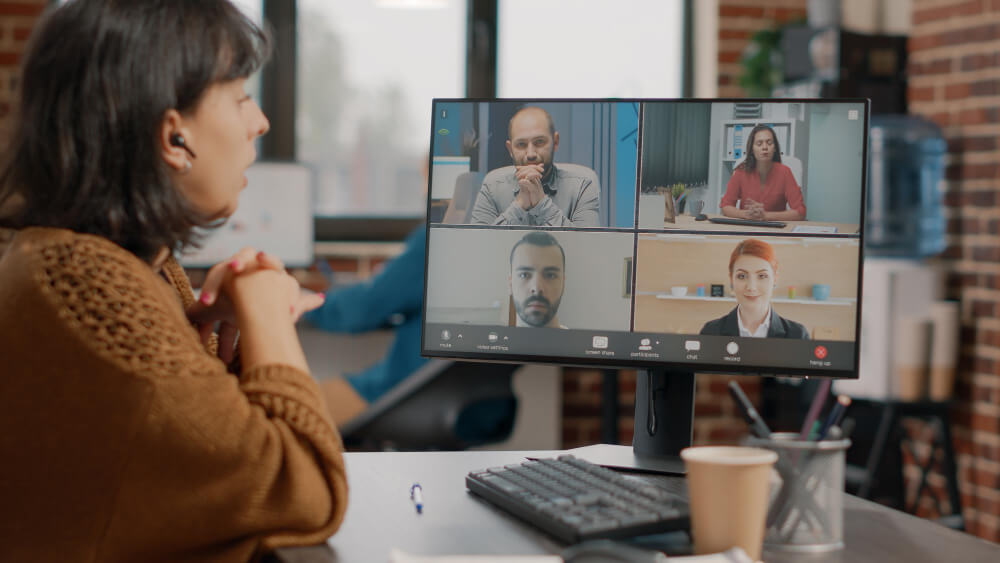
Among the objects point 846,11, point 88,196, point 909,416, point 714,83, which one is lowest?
point 909,416

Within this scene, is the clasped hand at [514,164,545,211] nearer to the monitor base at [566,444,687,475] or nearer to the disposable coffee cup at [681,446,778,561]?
the monitor base at [566,444,687,475]

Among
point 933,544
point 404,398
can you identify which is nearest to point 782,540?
point 933,544

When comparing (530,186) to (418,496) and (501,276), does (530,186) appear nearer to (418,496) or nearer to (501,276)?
(501,276)

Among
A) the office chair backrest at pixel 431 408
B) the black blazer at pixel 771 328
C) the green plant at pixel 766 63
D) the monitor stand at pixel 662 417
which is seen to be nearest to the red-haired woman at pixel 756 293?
the black blazer at pixel 771 328

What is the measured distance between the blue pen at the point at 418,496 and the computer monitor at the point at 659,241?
0.18 metres

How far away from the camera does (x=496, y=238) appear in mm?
1144

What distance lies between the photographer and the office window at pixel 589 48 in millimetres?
3572

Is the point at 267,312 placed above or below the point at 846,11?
below

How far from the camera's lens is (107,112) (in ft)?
2.90

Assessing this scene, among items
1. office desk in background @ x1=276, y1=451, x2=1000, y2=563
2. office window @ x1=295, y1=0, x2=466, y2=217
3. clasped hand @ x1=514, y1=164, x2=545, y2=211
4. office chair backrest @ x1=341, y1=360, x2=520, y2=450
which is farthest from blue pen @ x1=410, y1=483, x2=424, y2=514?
office window @ x1=295, y1=0, x2=466, y2=217

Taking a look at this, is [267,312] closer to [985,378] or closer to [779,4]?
[985,378]

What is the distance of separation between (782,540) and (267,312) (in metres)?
0.52

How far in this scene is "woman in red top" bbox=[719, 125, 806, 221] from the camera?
3.53ft

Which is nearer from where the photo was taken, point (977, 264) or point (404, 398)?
point (404, 398)
